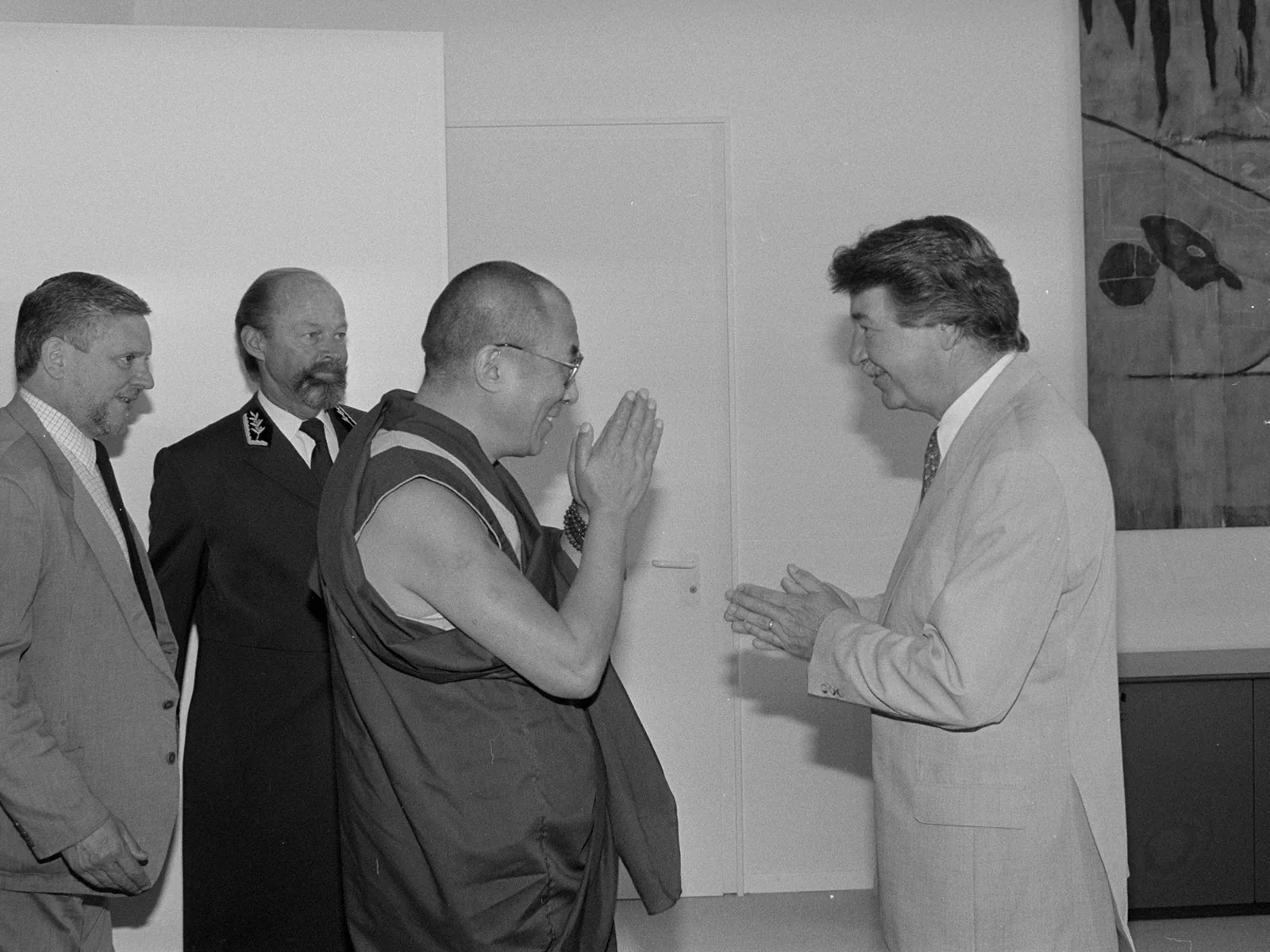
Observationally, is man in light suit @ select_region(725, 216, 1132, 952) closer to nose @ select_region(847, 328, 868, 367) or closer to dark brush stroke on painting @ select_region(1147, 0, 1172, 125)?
nose @ select_region(847, 328, 868, 367)

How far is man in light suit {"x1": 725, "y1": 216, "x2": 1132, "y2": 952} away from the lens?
182 centimetres

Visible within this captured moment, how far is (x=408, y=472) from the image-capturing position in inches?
67.1

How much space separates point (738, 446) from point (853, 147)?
3.31 feet

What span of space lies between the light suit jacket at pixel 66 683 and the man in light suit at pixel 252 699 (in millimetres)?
361

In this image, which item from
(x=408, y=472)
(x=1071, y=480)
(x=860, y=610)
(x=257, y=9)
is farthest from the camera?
(x=257, y=9)

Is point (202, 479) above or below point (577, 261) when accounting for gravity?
below

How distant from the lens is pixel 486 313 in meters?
1.82

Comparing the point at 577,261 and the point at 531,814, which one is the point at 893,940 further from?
the point at 577,261

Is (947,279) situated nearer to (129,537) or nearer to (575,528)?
(575,528)

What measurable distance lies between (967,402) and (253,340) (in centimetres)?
163

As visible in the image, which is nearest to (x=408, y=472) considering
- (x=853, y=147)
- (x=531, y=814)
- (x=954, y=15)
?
(x=531, y=814)

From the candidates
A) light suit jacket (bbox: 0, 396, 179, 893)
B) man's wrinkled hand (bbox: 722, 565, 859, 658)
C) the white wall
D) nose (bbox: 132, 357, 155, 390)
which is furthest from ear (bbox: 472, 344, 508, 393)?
the white wall

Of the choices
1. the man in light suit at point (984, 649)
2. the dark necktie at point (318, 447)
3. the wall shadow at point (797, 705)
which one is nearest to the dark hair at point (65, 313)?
the dark necktie at point (318, 447)

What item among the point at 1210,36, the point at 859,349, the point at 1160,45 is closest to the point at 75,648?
the point at 859,349
